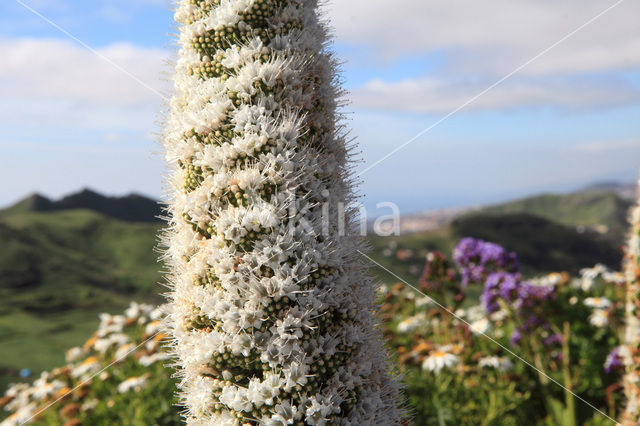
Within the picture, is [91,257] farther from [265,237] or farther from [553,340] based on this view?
[265,237]

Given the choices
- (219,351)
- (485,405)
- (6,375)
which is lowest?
(6,375)

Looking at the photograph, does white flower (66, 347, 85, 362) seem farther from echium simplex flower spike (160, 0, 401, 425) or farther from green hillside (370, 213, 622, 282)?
green hillside (370, 213, 622, 282)

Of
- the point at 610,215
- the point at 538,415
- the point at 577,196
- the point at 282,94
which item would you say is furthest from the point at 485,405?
the point at 577,196

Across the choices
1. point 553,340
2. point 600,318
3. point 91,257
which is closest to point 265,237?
point 553,340

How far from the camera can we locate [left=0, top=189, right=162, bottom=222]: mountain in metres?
40.2

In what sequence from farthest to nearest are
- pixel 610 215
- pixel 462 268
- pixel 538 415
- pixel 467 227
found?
pixel 610 215 → pixel 467 227 → pixel 462 268 → pixel 538 415

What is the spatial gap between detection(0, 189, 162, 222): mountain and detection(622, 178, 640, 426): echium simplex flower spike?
1448 inches

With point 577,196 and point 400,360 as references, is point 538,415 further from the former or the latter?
point 577,196

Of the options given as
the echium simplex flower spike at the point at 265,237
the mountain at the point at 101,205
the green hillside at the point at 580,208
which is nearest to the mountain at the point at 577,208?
the green hillside at the point at 580,208

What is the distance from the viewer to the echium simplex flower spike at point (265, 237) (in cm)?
323

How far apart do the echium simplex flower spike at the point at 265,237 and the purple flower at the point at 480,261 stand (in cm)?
583

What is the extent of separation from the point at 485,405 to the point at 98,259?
30.4 metres

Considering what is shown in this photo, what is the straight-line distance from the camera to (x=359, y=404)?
3.43 meters

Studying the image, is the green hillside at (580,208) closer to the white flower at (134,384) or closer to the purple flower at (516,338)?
the purple flower at (516,338)
